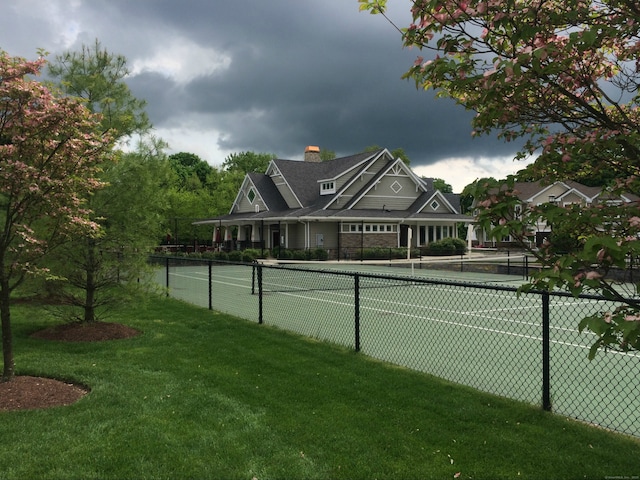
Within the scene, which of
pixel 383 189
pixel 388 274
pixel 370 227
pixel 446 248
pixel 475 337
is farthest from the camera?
pixel 383 189

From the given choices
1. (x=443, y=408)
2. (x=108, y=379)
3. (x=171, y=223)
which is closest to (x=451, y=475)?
(x=443, y=408)

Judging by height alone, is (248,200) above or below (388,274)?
above

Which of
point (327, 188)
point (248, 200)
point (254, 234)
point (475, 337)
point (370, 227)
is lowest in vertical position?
point (475, 337)

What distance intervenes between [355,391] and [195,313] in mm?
6578

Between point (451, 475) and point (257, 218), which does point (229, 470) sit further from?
point (257, 218)

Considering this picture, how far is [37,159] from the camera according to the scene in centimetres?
559

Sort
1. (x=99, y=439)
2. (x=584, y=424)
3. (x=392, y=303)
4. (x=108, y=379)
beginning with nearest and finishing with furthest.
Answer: (x=99, y=439), (x=584, y=424), (x=108, y=379), (x=392, y=303)

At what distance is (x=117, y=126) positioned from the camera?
11.2 meters

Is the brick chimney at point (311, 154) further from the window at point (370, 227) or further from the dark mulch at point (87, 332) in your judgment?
the dark mulch at point (87, 332)

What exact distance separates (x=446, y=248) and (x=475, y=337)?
30496mm

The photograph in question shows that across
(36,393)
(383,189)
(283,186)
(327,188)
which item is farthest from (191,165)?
(36,393)

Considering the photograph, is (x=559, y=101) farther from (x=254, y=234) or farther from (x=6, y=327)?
(x=254, y=234)

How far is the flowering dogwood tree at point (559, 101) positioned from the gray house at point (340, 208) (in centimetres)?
3309

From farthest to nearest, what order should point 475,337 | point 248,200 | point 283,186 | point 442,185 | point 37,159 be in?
1. point 442,185
2. point 248,200
3. point 283,186
4. point 475,337
5. point 37,159
